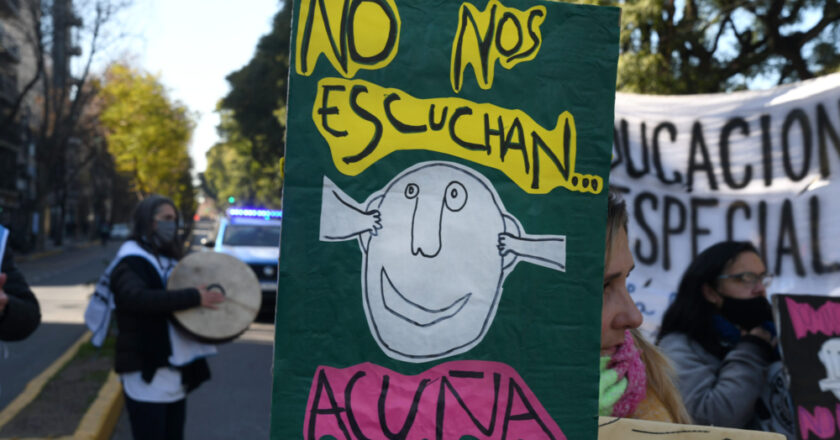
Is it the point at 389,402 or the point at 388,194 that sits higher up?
the point at 388,194

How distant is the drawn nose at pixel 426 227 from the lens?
1.57 metres

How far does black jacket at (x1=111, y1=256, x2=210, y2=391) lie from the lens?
3.67 meters

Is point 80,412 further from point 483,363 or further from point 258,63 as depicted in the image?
point 258,63

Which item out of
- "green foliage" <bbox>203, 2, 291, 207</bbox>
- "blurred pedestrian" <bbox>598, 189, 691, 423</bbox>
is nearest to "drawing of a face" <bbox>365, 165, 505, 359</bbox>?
"blurred pedestrian" <bbox>598, 189, 691, 423</bbox>

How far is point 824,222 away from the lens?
14.1ft

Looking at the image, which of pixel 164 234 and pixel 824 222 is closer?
pixel 164 234

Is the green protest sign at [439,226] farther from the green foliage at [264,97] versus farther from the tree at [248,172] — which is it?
the green foliage at [264,97]

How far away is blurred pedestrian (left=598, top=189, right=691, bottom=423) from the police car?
11.4 metres

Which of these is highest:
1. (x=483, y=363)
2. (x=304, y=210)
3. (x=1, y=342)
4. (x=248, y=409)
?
(x=304, y=210)

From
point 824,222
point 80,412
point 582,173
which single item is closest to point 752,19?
point 824,222

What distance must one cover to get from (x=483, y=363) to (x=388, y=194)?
39 cm

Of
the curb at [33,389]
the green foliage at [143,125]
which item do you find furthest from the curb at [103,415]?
the green foliage at [143,125]

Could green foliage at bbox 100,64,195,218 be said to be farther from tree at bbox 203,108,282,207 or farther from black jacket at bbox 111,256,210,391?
black jacket at bbox 111,256,210,391

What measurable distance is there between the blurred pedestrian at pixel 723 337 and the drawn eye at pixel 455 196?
180 cm
